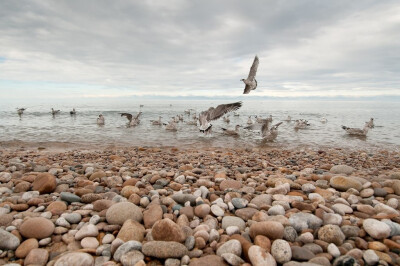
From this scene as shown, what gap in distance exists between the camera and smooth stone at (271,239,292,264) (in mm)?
2520

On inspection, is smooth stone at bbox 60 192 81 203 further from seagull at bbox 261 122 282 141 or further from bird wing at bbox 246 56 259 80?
seagull at bbox 261 122 282 141

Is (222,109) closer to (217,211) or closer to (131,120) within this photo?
(217,211)

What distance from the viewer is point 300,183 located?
487cm

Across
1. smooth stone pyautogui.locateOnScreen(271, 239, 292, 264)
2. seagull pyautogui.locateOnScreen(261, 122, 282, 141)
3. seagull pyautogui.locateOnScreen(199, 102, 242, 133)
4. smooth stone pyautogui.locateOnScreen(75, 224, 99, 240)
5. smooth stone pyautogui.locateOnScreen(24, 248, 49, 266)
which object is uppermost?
seagull pyautogui.locateOnScreen(199, 102, 242, 133)

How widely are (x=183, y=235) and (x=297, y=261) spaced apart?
127cm

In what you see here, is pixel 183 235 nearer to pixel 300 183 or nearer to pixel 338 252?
pixel 338 252

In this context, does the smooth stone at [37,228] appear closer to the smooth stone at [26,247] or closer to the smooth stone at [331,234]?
the smooth stone at [26,247]

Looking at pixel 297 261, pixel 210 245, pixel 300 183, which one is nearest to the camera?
pixel 297 261

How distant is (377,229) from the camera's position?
115 inches

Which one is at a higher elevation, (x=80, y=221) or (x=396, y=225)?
(x=396, y=225)

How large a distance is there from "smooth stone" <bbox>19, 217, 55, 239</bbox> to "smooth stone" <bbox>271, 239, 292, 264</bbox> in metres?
2.67

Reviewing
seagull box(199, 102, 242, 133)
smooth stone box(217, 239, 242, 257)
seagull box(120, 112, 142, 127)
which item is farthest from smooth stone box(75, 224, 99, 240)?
seagull box(120, 112, 142, 127)

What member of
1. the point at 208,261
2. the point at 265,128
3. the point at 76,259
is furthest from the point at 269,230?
the point at 265,128

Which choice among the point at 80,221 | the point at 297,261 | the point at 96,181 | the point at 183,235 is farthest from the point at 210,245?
the point at 96,181
